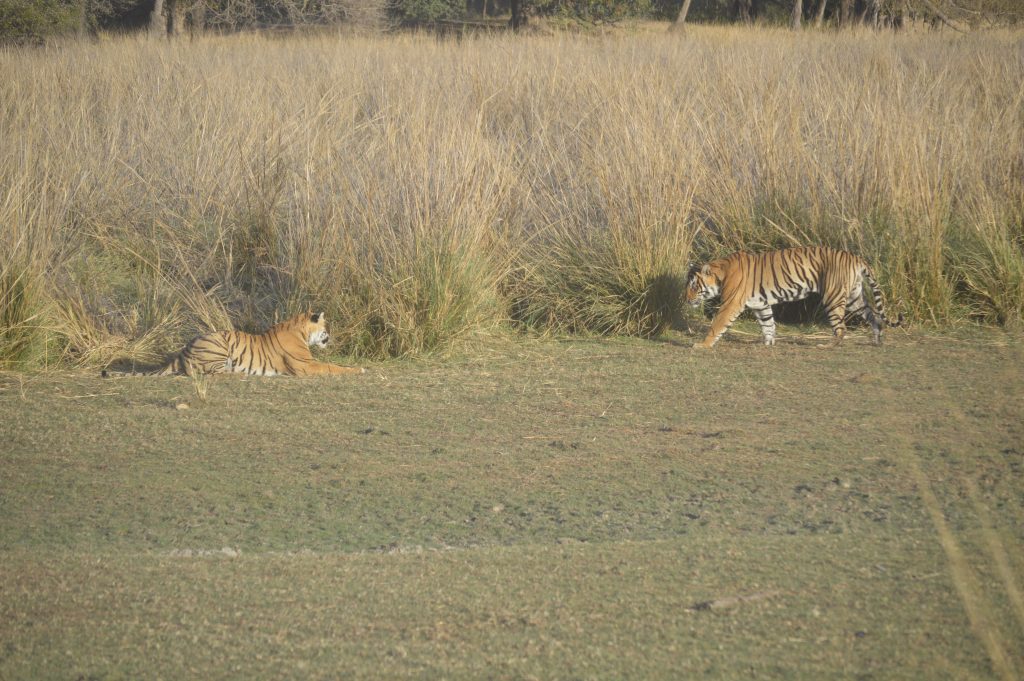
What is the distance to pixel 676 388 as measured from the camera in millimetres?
6633

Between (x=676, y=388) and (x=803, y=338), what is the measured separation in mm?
1768

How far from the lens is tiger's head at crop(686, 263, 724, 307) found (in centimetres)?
776

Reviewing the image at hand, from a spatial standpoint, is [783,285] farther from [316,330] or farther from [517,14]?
[517,14]

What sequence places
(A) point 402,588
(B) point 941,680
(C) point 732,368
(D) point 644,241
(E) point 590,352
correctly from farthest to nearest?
(D) point 644,241
(E) point 590,352
(C) point 732,368
(A) point 402,588
(B) point 941,680

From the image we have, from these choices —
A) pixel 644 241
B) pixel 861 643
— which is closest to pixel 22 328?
pixel 644 241

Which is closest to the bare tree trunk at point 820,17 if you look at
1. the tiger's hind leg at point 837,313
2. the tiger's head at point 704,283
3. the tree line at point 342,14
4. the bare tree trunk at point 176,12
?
the tree line at point 342,14

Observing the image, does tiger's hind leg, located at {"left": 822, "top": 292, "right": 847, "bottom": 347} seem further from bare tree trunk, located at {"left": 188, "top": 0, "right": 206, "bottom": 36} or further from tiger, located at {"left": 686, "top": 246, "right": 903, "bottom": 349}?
bare tree trunk, located at {"left": 188, "top": 0, "right": 206, "bottom": 36}

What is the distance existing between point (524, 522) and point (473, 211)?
3856 millimetres

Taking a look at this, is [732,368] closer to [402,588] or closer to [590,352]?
[590,352]

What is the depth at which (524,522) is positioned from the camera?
4449 mm

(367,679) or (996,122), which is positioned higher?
(996,122)

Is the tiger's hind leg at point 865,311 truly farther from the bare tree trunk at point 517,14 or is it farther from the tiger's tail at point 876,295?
the bare tree trunk at point 517,14

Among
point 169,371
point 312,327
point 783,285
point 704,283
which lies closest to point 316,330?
point 312,327

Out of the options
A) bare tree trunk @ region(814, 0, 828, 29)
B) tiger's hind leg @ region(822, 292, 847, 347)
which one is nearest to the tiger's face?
tiger's hind leg @ region(822, 292, 847, 347)
